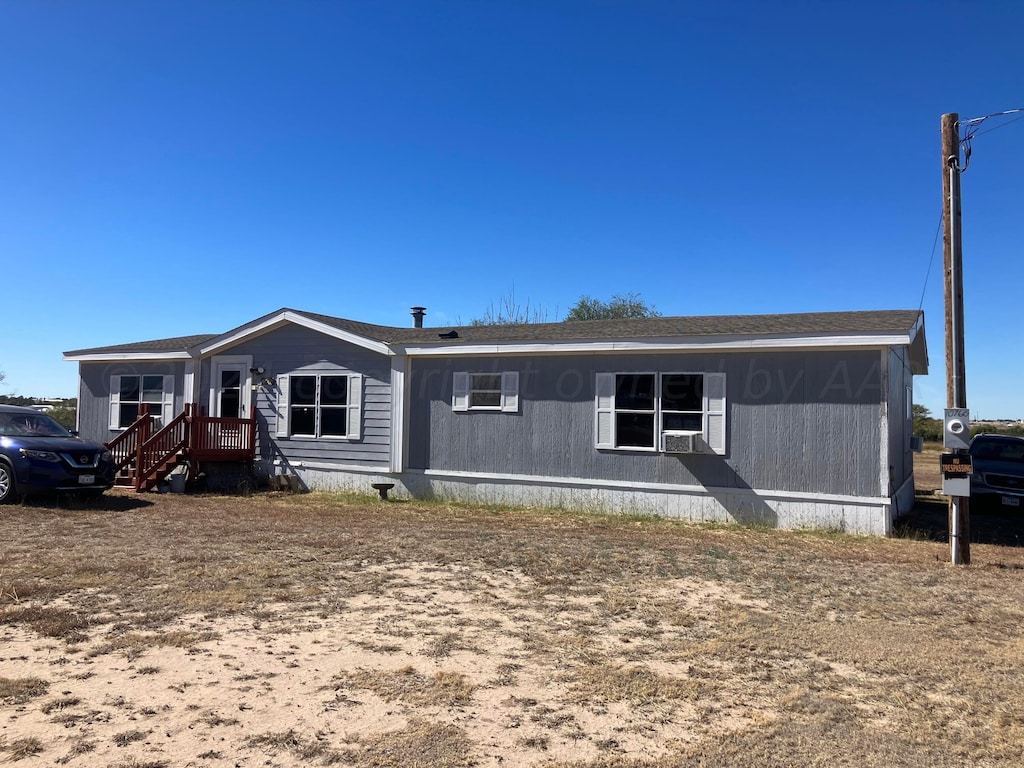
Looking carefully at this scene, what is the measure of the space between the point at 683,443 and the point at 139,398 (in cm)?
1241

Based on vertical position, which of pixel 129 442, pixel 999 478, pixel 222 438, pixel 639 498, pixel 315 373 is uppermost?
pixel 315 373

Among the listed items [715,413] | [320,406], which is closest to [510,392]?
[715,413]

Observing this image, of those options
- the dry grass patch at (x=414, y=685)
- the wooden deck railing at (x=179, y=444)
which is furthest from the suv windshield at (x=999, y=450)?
the wooden deck railing at (x=179, y=444)

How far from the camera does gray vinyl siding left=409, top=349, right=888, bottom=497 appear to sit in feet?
35.1

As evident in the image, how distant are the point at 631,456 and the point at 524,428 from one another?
6.49 feet

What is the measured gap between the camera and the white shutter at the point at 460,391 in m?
13.6

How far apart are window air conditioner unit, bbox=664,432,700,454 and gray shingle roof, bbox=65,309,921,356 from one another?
1.54 meters

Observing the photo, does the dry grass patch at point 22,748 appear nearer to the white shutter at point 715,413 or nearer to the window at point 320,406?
the white shutter at point 715,413

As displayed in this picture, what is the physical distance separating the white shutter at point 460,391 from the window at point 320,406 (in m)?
2.09

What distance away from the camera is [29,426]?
12.3m

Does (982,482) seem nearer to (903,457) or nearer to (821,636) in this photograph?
(903,457)

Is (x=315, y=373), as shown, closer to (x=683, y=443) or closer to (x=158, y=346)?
(x=158, y=346)

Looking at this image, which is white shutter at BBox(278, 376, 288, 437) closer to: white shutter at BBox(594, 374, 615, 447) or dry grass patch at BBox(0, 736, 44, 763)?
white shutter at BBox(594, 374, 615, 447)

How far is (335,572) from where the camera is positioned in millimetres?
7285
